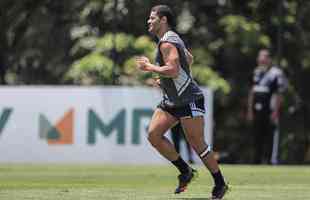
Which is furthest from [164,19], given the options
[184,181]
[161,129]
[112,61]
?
[112,61]

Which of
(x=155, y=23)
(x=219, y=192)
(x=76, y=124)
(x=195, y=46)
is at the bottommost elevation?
(x=76, y=124)

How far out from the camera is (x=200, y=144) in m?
11.1

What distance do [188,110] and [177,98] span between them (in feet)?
0.57

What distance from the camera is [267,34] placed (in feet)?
89.0

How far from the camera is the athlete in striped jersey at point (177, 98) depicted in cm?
1101

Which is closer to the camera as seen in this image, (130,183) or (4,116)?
(130,183)

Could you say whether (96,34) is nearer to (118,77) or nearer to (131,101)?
(118,77)

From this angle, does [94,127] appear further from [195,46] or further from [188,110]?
[188,110]

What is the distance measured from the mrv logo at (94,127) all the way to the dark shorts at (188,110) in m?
9.76

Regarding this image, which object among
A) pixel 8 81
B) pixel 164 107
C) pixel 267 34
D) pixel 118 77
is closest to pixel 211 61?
pixel 267 34

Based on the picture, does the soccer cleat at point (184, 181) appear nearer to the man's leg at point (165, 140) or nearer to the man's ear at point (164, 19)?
the man's leg at point (165, 140)

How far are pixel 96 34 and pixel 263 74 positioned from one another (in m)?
8.57

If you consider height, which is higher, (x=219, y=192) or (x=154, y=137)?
(x=154, y=137)

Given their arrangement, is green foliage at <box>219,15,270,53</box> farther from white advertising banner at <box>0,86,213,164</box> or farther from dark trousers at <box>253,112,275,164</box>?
white advertising banner at <box>0,86,213,164</box>
